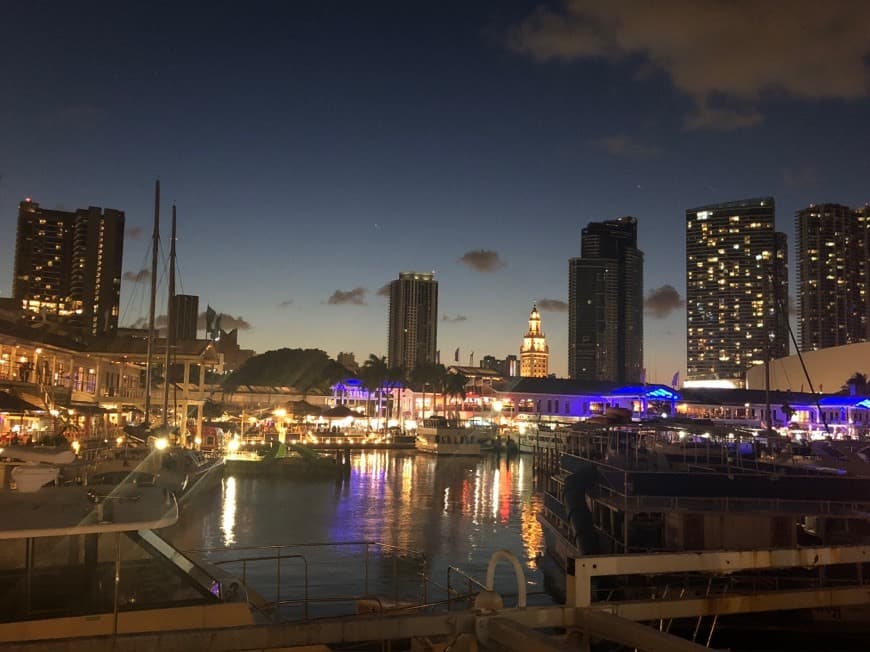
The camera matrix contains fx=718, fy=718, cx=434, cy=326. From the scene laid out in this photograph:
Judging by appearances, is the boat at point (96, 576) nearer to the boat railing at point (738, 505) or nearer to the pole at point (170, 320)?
the boat railing at point (738, 505)

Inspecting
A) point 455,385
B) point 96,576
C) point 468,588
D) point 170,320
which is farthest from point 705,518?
point 455,385

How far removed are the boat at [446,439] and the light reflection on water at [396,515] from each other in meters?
25.2

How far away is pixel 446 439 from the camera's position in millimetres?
100188

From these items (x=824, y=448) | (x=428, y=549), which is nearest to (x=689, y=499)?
(x=428, y=549)

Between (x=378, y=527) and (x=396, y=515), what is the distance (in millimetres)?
4473

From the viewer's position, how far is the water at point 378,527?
27.5m

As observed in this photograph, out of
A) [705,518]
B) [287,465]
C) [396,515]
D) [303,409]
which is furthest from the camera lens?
[303,409]

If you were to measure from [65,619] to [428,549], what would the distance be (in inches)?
1053

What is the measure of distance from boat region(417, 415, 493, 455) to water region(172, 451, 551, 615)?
81.0ft

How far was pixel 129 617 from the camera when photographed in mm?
10055

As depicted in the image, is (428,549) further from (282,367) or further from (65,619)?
(282,367)

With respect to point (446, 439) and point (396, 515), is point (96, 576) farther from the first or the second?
point (446, 439)

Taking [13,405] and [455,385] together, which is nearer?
[13,405]

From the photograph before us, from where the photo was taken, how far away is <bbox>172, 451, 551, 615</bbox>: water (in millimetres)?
27469
